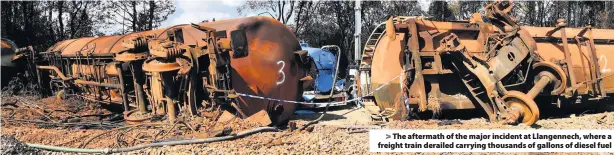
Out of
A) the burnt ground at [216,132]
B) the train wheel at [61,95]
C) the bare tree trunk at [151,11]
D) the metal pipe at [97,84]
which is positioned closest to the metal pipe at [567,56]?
the burnt ground at [216,132]

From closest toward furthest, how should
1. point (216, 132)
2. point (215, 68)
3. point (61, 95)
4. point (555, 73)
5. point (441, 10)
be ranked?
point (216, 132), point (215, 68), point (555, 73), point (61, 95), point (441, 10)

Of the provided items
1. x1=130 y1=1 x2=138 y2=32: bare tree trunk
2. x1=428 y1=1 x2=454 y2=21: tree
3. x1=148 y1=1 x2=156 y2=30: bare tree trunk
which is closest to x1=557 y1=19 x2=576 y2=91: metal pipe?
x1=428 y1=1 x2=454 y2=21: tree

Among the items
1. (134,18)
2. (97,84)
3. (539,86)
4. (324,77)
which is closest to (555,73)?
(539,86)

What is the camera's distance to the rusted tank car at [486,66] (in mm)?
6906

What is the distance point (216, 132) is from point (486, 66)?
3891 millimetres

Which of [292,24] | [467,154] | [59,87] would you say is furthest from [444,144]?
[292,24]

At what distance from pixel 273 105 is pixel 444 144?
9.31 ft

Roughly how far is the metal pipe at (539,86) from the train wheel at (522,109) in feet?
0.97

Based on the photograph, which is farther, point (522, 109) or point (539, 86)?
point (539, 86)

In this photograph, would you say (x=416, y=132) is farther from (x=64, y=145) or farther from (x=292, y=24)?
(x=292, y=24)

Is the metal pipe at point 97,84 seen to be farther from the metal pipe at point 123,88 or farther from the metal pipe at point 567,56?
the metal pipe at point 567,56

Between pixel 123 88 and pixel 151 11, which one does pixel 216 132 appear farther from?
pixel 151 11

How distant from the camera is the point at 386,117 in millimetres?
7590

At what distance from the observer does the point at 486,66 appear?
6957 mm
